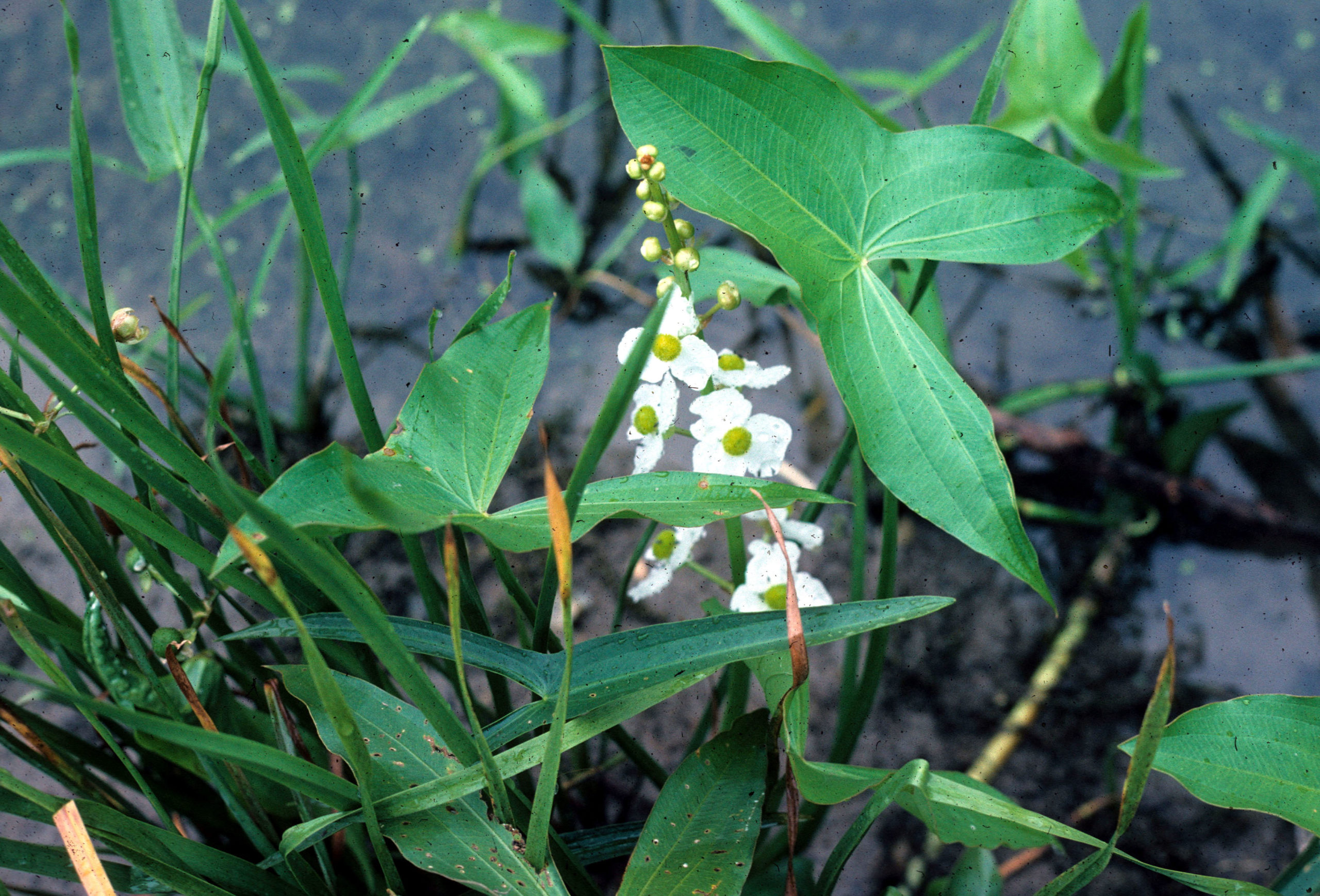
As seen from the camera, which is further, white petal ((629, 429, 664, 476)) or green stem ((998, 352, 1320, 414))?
green stem ((998, 352, 1320, 414))

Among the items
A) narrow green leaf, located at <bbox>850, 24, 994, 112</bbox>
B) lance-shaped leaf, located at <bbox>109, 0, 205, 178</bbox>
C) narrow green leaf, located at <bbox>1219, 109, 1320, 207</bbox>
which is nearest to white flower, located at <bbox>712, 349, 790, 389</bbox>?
lance-shaped leaf, located at <bbox>109, 0, 205, 178</bbox>

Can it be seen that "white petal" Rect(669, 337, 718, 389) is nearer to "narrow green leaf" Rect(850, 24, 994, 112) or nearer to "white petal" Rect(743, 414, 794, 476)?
"white petal" Rect(743, 414, 794, 476)

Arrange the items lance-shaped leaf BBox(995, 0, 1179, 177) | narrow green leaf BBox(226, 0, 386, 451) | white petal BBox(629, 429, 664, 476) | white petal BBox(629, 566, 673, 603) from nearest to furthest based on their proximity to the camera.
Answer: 1. narrow green leaf BBox(226, 0, 386, 451)
2. white petal BBox(629, 429, 664, 476)
3. white petal BBox(629, 566, 673, 603)
4. lance-shaped leaf BBox(995, 0, 1179, 177)

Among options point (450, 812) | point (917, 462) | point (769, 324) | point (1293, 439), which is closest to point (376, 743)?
point (450, 812)

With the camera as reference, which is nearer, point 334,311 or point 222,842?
point 334,311

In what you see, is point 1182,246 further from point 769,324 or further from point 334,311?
point 334,311

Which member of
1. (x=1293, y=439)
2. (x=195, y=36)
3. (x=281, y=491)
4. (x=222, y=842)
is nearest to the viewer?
(x=281, y=491)

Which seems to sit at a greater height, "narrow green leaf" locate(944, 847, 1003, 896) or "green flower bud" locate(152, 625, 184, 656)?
"green flower bud" locate(152, 625, 184, 656)
